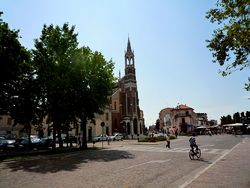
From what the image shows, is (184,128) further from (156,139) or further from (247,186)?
(247,186)

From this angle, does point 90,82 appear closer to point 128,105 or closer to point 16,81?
point 16,81

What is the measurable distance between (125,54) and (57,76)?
7032cm

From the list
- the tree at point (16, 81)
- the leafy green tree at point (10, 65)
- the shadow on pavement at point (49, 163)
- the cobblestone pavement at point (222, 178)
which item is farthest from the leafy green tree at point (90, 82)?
the cobblestone pavement at point (222, 178)

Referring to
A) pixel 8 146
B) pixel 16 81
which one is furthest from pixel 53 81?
pixel 8 146

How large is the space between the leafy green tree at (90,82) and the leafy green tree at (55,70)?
0.94 metres

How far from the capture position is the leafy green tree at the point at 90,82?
3103 cm

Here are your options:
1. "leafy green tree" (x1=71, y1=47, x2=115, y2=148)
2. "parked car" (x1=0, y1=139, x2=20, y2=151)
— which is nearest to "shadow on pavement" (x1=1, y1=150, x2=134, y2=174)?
"leafy green tree" (x1=71, y1=47, x2=115, y2=148)

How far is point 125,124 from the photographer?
295 ft

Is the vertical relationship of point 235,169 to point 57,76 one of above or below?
below

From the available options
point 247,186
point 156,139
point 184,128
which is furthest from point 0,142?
point 184,128

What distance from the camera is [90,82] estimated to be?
32.3m

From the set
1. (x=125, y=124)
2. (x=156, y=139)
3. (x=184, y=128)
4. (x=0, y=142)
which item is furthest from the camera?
(x=184, y=128)

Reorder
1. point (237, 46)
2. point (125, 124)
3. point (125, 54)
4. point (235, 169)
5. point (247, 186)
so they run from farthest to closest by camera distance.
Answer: point (125, 54)
point (125, 124)
point (235, 169)
point (247, 186)
point (237, 46)

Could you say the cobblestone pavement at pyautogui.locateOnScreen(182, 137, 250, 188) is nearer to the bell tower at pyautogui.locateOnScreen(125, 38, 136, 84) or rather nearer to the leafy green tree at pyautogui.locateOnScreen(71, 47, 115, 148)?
the leafy green tree at pyautogui.locateOnScreen(71, 47, 115, 148)
